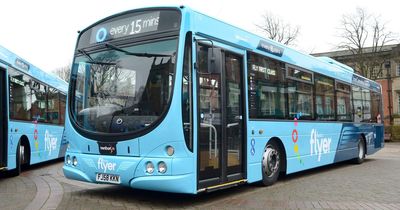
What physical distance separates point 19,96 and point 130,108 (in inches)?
227

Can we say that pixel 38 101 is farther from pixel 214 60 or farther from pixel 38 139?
pixel 214 60

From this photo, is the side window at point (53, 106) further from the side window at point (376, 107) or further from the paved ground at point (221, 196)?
the side window at point (376, 107)

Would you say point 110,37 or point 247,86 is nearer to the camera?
point 110,37

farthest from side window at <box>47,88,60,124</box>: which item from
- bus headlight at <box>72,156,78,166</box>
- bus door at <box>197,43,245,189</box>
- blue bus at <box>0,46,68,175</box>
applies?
bus door at <box>197,43,245,189</box>

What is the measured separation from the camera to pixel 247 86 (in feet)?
28.2

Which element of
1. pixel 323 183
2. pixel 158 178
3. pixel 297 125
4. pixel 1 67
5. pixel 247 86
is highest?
pixel 1 67

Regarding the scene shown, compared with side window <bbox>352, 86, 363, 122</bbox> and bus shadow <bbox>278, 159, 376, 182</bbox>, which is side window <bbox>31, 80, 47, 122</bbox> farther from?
side window <bbox>352, 86, 363, 122</bbox>

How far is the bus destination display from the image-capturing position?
743 centimetres

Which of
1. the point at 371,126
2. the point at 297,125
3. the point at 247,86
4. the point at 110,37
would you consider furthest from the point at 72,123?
the point at 371,126

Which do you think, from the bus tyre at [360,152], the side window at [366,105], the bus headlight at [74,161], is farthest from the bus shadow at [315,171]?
the bus headlight at [74,161]

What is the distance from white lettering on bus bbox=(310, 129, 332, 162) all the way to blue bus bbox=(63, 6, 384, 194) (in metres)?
2.08

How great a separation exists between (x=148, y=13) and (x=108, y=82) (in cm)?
134

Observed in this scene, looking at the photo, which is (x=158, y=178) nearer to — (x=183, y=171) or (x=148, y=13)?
(x=183, y=171)

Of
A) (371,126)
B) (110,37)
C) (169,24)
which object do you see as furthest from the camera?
(371,126)
